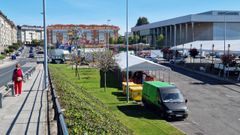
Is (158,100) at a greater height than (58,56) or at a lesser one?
lesser

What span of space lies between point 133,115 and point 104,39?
14464 centimetres

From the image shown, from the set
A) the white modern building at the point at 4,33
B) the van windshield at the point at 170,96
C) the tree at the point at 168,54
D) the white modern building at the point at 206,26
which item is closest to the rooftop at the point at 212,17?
the white modern building at the point at 206,26

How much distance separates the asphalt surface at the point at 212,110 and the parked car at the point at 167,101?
0.54 meters

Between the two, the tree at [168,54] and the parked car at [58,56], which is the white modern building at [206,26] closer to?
the tree at [168,54]

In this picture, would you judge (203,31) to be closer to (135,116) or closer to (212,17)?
(212,17)

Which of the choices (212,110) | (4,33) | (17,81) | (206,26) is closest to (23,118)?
(17,81)

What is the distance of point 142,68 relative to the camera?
2895cm

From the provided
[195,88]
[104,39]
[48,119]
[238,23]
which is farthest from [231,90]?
[104,39]

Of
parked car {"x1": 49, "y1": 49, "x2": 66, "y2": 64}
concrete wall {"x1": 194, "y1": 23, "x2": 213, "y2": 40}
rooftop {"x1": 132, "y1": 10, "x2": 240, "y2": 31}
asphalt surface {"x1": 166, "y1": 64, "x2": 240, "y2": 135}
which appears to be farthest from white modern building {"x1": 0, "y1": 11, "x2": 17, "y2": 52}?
asphalt surface {"x1": 166, "y1": 64, "x2": 240, "y2": 135}

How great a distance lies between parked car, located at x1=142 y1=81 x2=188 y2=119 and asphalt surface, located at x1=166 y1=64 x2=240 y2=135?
0.54 meters

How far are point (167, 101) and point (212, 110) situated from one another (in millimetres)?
3758

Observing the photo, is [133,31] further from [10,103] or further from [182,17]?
[10,103]

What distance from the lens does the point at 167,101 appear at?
20.2 m

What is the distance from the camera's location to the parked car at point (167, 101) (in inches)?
764
